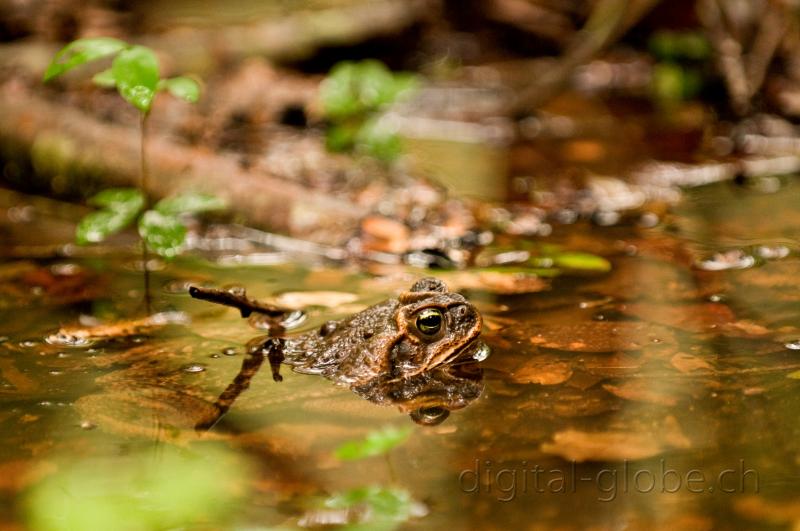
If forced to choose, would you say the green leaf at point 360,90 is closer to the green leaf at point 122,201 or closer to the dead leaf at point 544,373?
the green leaf at point 122,201

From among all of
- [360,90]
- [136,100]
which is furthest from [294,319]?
[360,90]

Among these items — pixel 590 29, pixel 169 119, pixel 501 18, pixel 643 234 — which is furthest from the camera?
pixel 501 18

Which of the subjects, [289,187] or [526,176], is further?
[526,176]

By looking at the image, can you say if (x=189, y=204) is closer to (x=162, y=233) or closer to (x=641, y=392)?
(x=162, y=233)

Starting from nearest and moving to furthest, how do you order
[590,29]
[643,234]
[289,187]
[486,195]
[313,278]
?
1. [313,278]
2. [643,234]
3. [289,187]
4. [486,195]
5. [590,29]

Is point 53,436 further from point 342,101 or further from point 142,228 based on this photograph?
point 342,101

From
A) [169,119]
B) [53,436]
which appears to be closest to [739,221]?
[53,436]

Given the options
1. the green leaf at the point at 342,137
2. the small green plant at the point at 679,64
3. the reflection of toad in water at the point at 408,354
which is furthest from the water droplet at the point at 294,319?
the small green plant at the point at 679,64

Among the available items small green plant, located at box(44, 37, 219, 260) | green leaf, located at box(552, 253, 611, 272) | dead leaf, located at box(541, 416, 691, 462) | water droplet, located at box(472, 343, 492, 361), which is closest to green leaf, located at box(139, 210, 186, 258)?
small green plant, located at box(44, 37, 219, 260)
